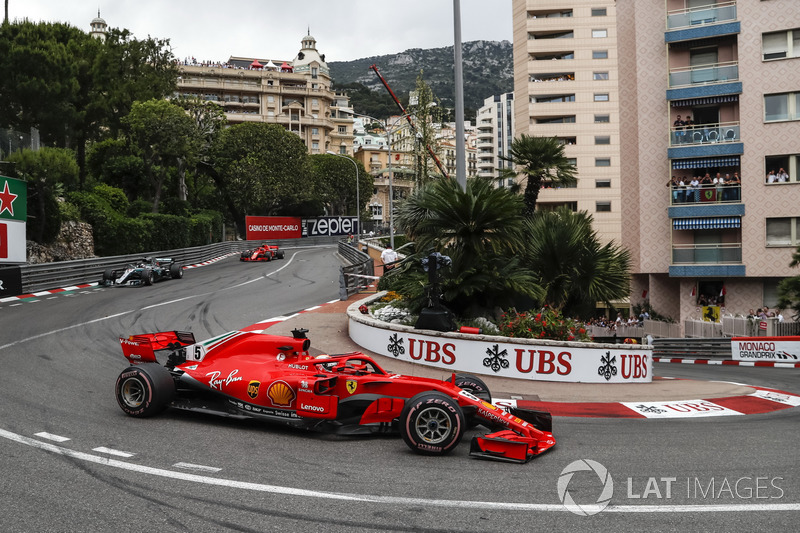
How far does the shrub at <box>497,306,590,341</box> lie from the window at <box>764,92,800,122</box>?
2201 centimetres

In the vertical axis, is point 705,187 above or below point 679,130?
below

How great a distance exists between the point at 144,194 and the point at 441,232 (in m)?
44.7

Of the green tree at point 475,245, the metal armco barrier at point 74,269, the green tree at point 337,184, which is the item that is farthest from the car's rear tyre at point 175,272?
the green tree at point 337,184

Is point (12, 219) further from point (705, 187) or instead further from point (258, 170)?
point (258, 170)

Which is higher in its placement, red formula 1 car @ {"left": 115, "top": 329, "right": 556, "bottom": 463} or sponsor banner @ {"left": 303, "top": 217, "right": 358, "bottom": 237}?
sponsor banner @ {"left": 303, "top": 217, "right": 358, "bottom": 237}

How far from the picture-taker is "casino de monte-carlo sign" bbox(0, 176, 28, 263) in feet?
78.8

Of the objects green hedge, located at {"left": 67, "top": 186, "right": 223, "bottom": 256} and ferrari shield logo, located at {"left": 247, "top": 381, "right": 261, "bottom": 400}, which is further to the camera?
green hedge, located at {"left": 67, "top": 186, "right": 223, "bottom": 256}

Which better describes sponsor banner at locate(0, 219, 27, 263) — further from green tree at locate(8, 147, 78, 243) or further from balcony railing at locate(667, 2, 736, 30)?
balcony railing at locate(667, 2, 736, 30)

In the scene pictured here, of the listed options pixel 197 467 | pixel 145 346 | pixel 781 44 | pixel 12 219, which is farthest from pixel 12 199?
pixel 781 44

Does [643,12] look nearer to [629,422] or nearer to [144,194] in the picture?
[629,422]

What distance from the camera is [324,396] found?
26.2ft

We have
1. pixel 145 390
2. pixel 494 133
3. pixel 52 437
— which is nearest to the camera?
pixel 52 437

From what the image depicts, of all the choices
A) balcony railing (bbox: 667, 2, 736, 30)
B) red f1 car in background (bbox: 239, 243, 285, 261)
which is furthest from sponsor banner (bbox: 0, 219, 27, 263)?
balcony railing (bbox: 667, 2, 736, 30)

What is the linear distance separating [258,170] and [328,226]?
1170cm
